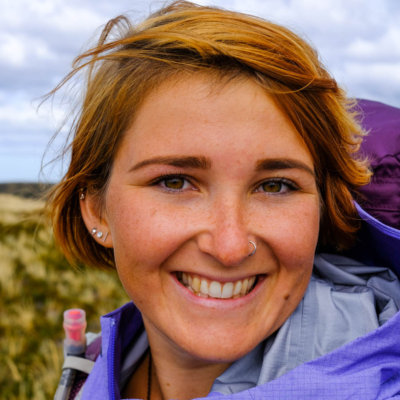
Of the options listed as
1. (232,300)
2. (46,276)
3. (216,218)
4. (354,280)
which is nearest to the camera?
(216,218)

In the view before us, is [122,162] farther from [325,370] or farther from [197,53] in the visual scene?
[325,370]

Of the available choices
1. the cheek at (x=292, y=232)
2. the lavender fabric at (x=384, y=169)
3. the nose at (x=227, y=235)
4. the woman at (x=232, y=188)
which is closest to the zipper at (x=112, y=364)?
the woman at (x=232, y=188)

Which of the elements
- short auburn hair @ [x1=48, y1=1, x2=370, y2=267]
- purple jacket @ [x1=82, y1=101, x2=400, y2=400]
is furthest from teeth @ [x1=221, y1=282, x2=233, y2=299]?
short auburn hair @ [x1=48, y1=1, x2=370, y2=267]

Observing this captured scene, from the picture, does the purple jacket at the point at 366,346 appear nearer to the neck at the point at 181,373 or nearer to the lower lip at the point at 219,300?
the neck at the point at 181,373

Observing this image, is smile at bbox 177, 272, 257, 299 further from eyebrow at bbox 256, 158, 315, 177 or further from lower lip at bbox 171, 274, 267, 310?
eyebrow at bbox 256, 158, 315, 177

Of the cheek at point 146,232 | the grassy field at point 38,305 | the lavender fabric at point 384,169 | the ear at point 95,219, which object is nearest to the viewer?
the cheek at point 146,232

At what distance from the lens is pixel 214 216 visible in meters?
1.97

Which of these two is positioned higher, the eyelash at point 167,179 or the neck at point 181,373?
the eyelash at point 167,179

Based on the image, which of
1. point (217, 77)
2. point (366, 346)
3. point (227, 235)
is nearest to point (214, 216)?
point (227, 235)

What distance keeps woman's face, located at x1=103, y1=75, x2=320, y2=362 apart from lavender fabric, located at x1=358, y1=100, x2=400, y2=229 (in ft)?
0.95

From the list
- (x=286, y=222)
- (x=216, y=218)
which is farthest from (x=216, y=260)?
(x=286, y=222)

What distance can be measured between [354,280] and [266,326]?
492mm

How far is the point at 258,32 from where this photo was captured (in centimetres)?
207

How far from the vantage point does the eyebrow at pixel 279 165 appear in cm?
197
